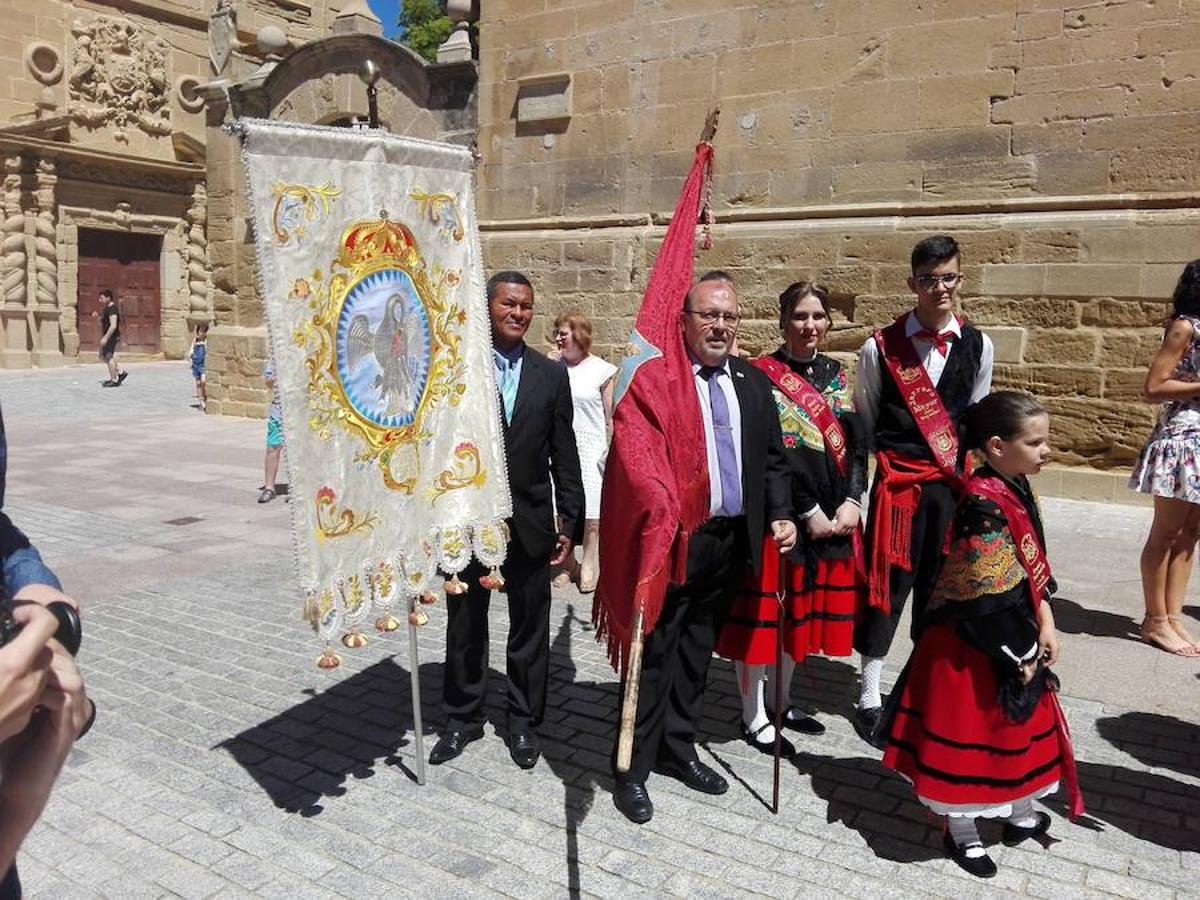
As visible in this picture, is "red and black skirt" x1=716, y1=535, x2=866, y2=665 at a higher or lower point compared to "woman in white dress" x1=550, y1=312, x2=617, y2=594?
lower

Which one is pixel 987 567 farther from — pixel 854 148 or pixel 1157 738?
pixel 854 148

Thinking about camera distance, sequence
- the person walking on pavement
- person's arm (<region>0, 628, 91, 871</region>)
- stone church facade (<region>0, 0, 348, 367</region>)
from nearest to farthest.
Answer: person's arm (<region>0, 628, 91, 871</region>), the person walking on pavement, stone church facade (<region>0, 0, 348, 367</region>)

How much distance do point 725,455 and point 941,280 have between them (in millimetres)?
1188

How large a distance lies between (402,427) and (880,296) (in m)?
6.69

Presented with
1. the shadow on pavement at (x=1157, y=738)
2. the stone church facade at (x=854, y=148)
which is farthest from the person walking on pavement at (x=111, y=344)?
the shadow on pavement at (x=1157, y=738)

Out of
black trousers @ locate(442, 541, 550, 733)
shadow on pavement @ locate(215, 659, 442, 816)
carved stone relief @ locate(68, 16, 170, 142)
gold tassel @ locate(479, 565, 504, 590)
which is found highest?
carved stone relief @ locate(68, 16, 170, 142)

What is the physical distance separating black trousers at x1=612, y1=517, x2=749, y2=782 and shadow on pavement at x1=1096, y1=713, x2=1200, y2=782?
5.78ft

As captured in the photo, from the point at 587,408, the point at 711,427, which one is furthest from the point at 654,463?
the point at 587,408

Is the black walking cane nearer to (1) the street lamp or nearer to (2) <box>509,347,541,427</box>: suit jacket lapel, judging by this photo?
(2) <box>509,347,541,427</box>: suit jacket lapel

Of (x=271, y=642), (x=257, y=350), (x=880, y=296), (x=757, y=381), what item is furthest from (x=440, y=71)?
(x=757, y=381)

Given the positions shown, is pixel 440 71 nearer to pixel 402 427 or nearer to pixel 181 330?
pixel 402 427

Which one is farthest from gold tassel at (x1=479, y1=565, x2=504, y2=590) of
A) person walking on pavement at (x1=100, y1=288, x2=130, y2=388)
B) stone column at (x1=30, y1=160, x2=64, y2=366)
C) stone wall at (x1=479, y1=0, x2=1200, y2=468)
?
stone column at (x1=30, y1=160, x2=64, y2=366)

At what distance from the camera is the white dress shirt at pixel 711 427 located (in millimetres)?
3246

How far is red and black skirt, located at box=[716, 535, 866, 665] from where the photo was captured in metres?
3.66
